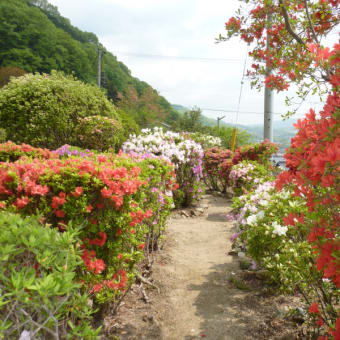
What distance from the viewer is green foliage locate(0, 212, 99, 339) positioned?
3.80ft

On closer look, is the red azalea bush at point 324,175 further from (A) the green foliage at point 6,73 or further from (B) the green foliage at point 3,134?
(A) the green foliage at point 6,73

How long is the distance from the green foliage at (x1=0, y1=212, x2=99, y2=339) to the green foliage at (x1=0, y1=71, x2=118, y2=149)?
6.99 meters

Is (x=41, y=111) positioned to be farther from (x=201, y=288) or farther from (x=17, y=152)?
(x=201, y=288)

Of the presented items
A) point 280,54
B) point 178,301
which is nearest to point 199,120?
point 280,54

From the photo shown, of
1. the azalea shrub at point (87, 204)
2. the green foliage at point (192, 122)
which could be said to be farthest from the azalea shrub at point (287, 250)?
the green foliage at point (192, 122)

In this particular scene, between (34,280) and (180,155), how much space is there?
6198mm

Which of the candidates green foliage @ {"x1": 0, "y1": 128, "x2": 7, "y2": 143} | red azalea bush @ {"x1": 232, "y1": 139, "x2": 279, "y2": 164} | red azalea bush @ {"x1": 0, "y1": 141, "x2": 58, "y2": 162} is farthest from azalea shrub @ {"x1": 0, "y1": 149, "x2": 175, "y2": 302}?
red azalea bush @ {"x1": 232, "y1": 139, "x2": 279, "y2": 164}

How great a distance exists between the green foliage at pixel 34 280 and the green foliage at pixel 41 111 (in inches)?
275

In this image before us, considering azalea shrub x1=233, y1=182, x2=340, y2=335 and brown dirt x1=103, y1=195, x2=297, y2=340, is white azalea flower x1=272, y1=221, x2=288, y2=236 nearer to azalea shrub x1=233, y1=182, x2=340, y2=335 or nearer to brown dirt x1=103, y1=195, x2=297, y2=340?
azalea shrub x1=233, y1=182, x2=340, y2=335

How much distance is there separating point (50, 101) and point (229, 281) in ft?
22.0

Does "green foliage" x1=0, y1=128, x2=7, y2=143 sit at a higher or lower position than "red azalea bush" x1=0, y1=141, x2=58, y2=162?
higher

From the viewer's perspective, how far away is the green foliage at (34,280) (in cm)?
116

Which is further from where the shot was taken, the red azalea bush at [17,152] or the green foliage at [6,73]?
the green foliage at [6,73]

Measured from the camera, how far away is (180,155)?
7320 millimetres
